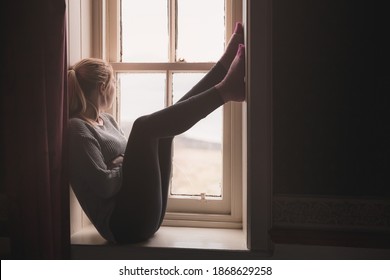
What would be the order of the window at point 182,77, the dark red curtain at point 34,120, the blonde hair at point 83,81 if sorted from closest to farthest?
the dark red curtain at point 34,120
the blonde hair at point 83,81
the window at point 182,77

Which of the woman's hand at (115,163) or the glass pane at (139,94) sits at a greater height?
the glass pane at (139,94)

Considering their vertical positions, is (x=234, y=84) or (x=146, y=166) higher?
(x=234, y=84)

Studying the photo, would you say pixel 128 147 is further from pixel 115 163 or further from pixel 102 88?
pixel 102 88

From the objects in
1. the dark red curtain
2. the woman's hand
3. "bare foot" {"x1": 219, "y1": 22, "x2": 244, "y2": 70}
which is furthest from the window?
the dark red curtain

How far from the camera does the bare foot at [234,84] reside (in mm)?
1366

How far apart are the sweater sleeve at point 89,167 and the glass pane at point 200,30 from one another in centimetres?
60

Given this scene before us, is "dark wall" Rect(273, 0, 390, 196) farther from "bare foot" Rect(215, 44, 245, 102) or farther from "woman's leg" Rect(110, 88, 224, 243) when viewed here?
"woman's leg" Rect(110, 88, 224, 243)

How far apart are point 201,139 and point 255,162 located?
408 millimetres

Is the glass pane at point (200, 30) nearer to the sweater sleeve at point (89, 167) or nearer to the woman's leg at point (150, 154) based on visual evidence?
the woman's leg at point (150, 154)

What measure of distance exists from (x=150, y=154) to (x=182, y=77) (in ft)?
1.55

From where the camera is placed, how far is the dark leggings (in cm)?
137

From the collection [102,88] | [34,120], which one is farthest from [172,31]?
[34,120]

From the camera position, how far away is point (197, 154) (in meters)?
1.71

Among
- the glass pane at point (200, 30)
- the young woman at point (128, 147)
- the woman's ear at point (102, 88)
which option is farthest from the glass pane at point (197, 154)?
the woman's ear at point (102, 88)
